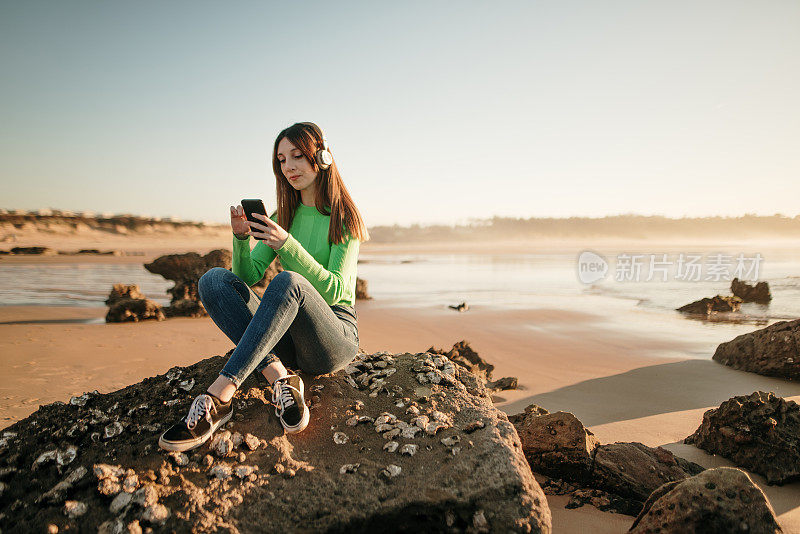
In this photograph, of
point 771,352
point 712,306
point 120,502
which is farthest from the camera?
point 712,306

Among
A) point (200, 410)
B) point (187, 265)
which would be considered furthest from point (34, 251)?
point (200, 410)

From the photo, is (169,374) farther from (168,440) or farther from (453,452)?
(453,452)

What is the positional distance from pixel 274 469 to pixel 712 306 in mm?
11804

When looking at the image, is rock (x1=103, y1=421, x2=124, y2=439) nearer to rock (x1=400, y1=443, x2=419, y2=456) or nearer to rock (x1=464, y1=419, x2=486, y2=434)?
rock (x1=400, y1=443, x2=419, y2=456)

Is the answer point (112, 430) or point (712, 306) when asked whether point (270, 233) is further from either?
point (712, 306)

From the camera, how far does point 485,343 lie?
752 cm

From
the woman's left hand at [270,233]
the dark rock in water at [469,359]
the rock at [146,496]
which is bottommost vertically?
the dark rock in water at [469,359]

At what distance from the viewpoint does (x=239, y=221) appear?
9.73 feet

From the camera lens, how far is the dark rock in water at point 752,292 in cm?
1163

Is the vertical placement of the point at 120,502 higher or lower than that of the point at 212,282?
lower

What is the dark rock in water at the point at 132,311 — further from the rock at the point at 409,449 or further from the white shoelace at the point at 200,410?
the rock at the point at 409,449

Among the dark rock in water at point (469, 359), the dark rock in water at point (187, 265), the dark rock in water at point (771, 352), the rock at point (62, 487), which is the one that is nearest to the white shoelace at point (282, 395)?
the rock at point (62, 487)

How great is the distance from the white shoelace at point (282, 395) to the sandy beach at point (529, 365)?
5.94 feet

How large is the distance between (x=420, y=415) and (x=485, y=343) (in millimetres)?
4999
